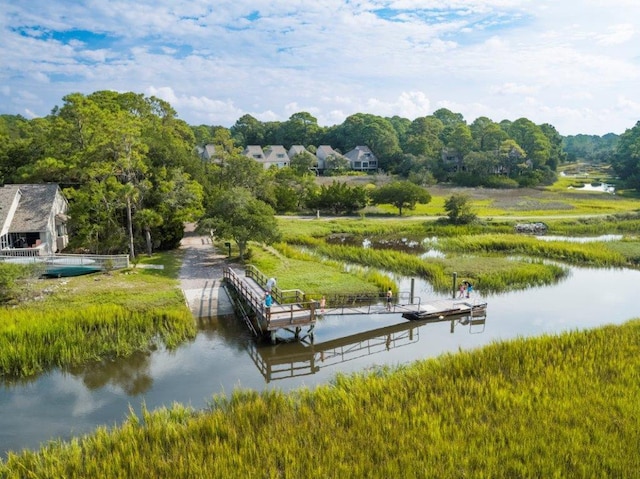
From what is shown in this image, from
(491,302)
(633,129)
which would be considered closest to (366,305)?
(491,302)

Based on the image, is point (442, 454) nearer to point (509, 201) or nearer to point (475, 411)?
point (475, 411)

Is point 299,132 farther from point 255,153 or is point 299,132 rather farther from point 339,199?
point 339,199

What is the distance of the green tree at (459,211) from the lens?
47906 millimetres

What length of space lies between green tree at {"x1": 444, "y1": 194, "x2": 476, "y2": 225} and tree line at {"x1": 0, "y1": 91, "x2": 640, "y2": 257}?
7625 millimetres

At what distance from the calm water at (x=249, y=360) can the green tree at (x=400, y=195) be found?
92.6 feet

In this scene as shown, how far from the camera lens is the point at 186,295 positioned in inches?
963

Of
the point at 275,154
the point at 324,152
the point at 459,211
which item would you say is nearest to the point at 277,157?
the point at 275,154

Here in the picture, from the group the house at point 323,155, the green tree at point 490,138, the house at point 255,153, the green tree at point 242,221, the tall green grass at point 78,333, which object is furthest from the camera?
the house at point 323,155

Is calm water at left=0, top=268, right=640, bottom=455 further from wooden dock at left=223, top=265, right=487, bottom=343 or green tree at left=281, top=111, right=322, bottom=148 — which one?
green tree at left=281, top=111, right=322, bottom=148

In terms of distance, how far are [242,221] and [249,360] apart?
12.7 m

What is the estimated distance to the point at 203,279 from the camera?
27.2 metres

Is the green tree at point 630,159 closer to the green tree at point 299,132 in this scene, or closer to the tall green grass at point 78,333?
the green tree at point 299,132

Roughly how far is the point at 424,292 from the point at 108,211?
1887cm

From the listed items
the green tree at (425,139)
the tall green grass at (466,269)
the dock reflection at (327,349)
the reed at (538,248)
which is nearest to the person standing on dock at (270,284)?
the dock reflection at (327,349)
